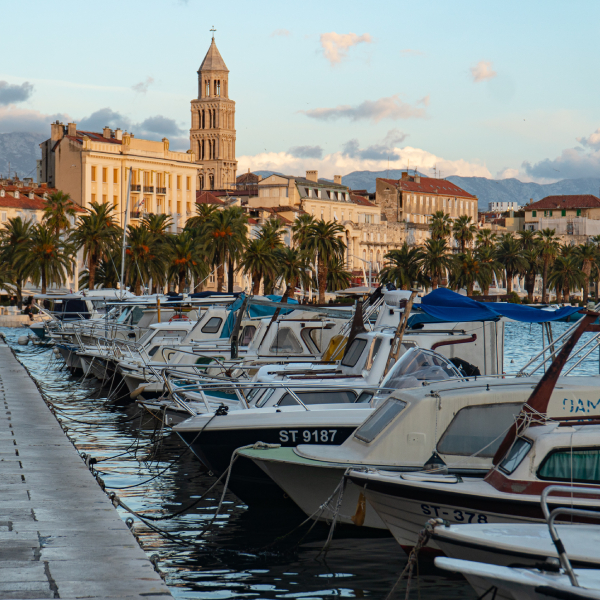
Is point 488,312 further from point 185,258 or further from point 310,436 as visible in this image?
point 185,258

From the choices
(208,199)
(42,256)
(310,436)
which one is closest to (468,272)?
(208,199)

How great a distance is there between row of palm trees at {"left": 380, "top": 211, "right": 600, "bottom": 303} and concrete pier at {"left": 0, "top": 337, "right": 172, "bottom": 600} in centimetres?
8673

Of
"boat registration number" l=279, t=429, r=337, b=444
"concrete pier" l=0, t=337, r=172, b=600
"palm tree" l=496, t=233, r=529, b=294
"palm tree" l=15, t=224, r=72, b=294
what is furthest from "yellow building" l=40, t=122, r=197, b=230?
"boat registration number" l=279, t=429, r=337, b=444

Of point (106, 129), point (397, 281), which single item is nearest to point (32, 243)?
point (397, 281)

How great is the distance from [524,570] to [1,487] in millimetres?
8871

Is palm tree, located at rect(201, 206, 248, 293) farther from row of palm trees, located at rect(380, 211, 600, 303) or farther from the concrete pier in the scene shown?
the concrete pier

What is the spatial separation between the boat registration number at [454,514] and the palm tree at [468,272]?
100641mm

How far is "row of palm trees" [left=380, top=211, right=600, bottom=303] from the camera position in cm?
10325

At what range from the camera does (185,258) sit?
83.6 metres

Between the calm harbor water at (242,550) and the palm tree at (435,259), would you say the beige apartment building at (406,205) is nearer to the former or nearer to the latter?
the palm tree at (435,259)

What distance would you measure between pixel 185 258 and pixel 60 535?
2866 inches

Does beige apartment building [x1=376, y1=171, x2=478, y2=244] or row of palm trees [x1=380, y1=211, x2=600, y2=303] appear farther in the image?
beige apartment building [x1=376, y1=171, x2=478, y2=244]

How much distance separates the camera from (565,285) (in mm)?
136500

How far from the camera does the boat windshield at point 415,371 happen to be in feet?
56.6
